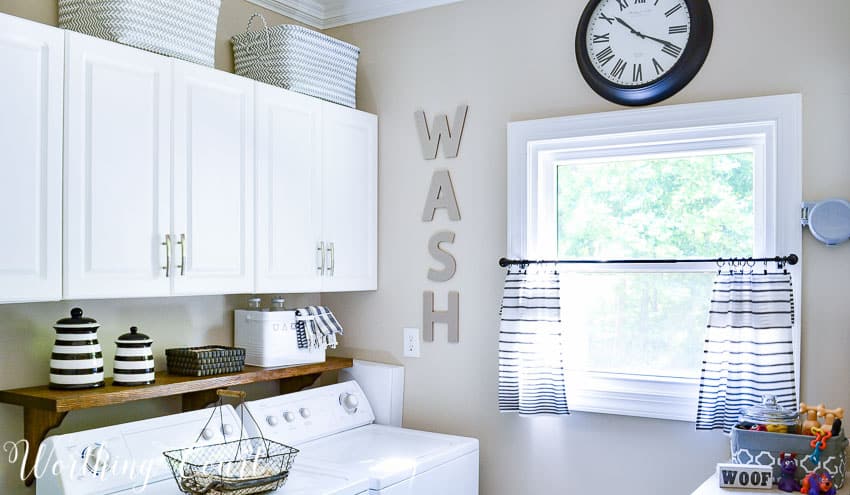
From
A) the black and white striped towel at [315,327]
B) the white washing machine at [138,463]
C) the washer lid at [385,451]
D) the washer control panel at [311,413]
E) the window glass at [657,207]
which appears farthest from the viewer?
the black and white striped towel at [315,327]

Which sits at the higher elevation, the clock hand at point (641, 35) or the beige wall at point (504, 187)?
the clock hand at point (641, 35)

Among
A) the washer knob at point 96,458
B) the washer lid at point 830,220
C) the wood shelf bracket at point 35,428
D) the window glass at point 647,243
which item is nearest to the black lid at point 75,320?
the wood shelf bracket at point 35,428

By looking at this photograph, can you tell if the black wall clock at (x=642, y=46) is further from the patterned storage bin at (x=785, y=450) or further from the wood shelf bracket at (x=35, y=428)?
the wood shelf bracket at (x=35, y=428)

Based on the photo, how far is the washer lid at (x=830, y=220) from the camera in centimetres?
235

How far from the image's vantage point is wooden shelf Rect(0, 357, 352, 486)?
2176 millimetres

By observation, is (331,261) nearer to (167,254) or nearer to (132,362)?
(167,254)

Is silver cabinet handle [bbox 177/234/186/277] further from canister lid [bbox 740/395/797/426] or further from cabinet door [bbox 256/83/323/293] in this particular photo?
canister lid [bbox 740/395/797/426]

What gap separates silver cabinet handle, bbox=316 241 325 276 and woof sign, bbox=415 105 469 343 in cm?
46

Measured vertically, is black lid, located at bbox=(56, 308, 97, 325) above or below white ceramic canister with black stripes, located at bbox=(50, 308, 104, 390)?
above

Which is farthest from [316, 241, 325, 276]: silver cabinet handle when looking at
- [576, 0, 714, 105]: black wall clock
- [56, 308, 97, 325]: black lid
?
[576, 0, 714, 105]: black wall clock

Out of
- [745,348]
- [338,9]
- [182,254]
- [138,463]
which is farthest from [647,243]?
[138,463]

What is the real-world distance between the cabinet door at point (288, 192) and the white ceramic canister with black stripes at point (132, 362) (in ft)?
1.52

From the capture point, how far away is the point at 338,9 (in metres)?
3.46

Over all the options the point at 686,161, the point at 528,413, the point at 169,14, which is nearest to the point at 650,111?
the point at 686,161
